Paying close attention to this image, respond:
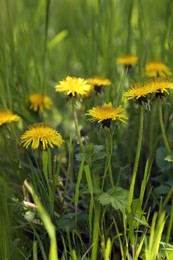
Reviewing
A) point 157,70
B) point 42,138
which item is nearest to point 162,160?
point 157,70

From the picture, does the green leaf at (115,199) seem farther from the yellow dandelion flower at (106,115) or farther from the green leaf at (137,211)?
the yellow dandelion flower at (106,115)

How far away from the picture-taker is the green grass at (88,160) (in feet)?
3.24

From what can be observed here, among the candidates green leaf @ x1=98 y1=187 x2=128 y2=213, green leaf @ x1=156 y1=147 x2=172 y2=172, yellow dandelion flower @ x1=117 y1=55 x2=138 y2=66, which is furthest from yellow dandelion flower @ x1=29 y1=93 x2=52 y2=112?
green leaf @ x1=98 y1=187 x2=128 y2=213

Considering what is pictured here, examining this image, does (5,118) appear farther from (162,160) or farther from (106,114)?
(162,160)

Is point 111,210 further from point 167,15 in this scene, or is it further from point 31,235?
point 167,15

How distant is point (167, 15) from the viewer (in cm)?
154

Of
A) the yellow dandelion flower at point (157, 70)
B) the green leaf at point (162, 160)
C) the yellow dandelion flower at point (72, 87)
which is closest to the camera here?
the yellow dandelion flower at point (72, 87)

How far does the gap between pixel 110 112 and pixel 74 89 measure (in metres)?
0.12

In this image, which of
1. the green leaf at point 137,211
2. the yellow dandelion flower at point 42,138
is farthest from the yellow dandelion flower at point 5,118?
the green leaf at point 137,211

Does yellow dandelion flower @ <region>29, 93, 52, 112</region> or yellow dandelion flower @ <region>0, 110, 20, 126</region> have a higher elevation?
yellow dandelion flower @ <region>29, 93, 52, 112</region>

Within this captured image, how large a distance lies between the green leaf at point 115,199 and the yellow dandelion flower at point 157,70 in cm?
48

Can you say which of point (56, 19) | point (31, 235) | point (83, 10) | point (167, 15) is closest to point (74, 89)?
point (31, 235)

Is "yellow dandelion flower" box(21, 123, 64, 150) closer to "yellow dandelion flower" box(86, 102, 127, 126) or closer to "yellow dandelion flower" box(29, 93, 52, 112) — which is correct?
"yellow dandelion flower" box(86, 102, 127, 126)

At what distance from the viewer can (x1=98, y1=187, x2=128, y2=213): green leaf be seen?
0.96 metres
